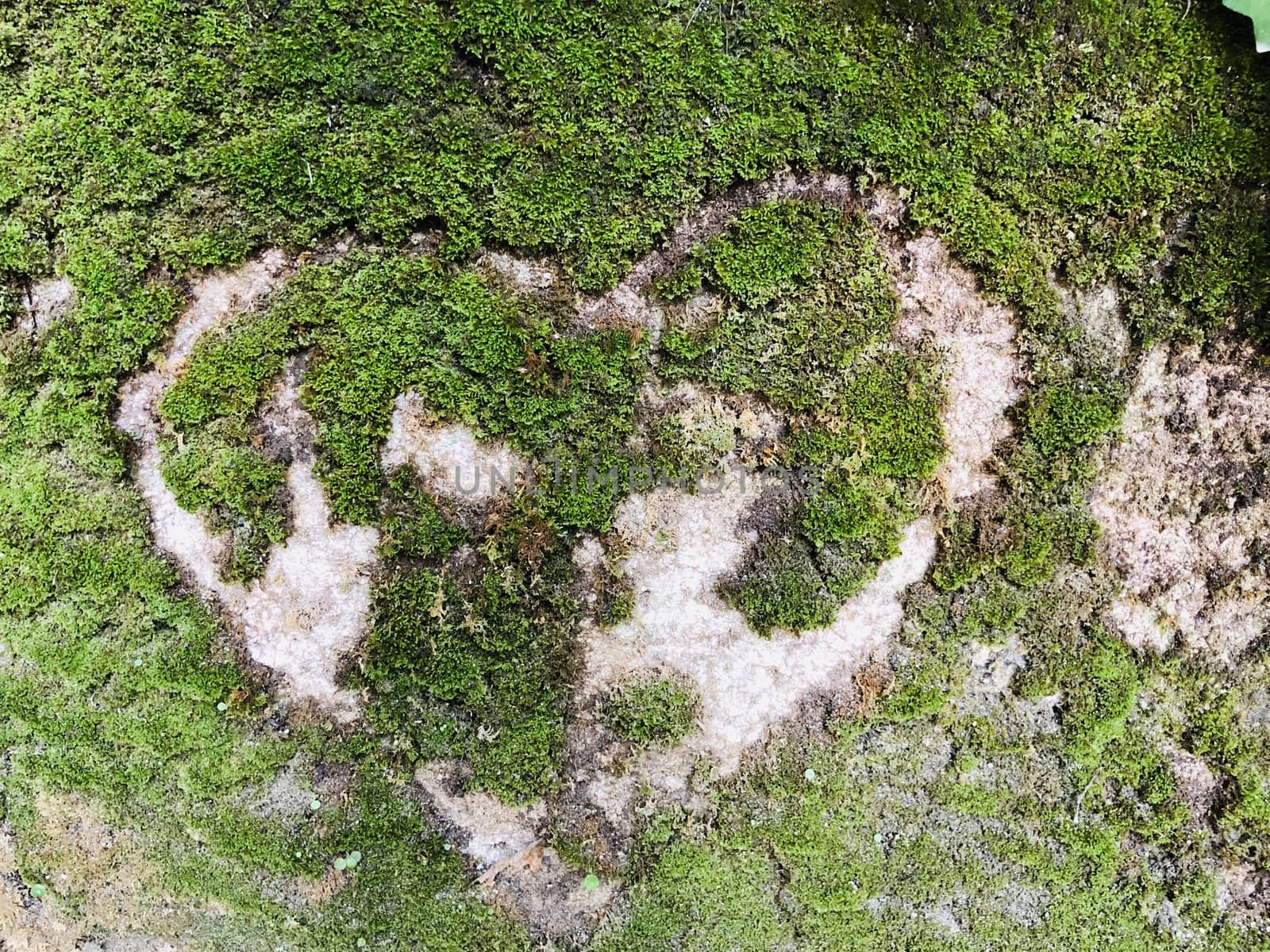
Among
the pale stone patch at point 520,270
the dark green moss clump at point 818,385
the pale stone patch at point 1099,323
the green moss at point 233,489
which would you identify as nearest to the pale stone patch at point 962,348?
the dark green moss clump at point 818,385

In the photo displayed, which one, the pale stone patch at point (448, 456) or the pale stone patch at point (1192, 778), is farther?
the pale stone patch at point (1192, 778)

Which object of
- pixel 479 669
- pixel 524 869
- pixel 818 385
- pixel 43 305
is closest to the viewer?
pixel 43 305

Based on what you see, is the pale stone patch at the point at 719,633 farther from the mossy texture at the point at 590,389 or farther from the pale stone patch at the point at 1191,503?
the pale stone patch at the point at 1191,503

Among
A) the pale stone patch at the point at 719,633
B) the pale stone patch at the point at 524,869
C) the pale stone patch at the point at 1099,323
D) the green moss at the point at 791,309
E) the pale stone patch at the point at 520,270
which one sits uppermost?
the pale stone patch at the point at 1099,323

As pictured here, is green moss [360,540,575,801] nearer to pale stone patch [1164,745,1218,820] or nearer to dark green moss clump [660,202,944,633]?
dark green moss clump [660,202,944,633]

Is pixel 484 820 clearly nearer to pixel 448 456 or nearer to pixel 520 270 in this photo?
pixel 448 456

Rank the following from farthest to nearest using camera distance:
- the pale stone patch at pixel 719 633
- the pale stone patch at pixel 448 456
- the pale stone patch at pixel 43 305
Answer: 1. the pale stone patch at pixel 719 633
2. the pale stone patch at pixel 448 456
3. the pale stone patch at pixel 43 305

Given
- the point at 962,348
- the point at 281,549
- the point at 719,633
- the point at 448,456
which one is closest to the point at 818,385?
the point at 962,348
